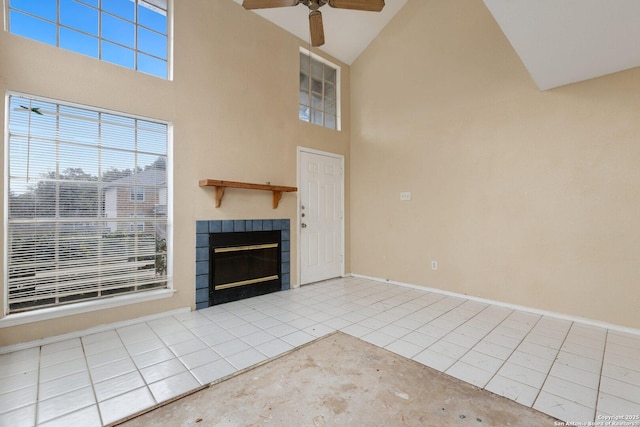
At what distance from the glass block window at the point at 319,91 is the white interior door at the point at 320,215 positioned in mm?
620

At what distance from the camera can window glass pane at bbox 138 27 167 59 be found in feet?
9.94

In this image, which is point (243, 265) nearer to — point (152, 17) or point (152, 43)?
point (152, 43)

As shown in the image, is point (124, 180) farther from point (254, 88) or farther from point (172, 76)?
point (254, 88)

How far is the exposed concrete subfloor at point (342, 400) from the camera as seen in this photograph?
1.56m

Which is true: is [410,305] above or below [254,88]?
below

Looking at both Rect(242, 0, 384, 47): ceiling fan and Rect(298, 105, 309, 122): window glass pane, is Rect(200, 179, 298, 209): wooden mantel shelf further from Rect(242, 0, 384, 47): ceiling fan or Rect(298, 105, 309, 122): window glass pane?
Rect(242, 0, 384, 47): ceiling fan

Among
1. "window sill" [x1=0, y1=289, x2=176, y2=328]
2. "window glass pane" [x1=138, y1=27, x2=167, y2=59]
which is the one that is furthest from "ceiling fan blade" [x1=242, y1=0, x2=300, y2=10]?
"window sill" [x1=0, y1=289, x2=176, y2=328]

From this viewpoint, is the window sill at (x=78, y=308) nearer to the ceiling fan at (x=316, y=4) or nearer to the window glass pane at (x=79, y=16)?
the window glass pane at (x=79, y=16)

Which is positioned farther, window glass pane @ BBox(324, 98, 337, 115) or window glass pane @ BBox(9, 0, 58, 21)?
window glass pane @ BBox(324, 98, 337, 115)

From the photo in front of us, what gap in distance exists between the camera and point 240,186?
3477 mm

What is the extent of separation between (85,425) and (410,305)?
3.03 m

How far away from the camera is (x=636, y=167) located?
2758mm

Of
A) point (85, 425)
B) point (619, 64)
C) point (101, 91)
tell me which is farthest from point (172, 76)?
point (619, 64)

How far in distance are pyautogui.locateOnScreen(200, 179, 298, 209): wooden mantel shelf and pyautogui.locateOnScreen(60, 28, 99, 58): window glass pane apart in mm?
1499
